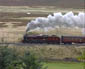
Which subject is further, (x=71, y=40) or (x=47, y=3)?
(x=47, y=3)

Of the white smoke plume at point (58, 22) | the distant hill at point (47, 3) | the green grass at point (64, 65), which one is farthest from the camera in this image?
the distant hill at point (47, 3)

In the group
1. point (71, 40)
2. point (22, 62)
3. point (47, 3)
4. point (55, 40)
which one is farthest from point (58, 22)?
point (47, 3)

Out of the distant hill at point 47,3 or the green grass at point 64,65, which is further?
the distant hill at point 47,3

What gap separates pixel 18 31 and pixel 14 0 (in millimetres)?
65965

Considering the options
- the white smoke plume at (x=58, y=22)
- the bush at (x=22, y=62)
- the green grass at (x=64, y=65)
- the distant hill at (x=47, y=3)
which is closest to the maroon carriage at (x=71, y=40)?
the white smoke plume at (x=58, y=22)

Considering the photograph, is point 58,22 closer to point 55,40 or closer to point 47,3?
point 55,40

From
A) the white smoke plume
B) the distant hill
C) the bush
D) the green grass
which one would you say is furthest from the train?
the distant hill

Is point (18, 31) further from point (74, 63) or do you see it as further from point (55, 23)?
point (74, 63)

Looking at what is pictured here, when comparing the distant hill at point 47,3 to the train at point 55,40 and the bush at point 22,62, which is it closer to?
the train at point 55,40

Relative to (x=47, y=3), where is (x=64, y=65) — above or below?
below

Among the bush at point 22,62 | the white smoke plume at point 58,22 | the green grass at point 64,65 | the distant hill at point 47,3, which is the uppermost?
the distant hill at point 47,3

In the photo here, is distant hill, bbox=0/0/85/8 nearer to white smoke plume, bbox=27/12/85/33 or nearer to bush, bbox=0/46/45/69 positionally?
white smoke plume, bbox=27/12/85/33

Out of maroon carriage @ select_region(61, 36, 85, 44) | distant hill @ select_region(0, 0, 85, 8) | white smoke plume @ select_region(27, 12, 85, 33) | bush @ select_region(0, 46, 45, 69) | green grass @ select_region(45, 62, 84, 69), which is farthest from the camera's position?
distant hill @ select_region(0, 0, 85, 8)

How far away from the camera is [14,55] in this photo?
87.4 feet
